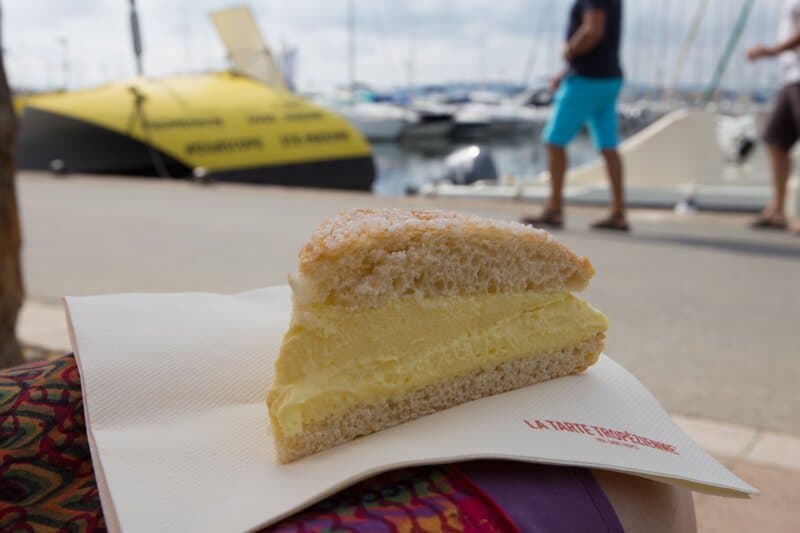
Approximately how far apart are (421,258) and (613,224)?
19.4 ft

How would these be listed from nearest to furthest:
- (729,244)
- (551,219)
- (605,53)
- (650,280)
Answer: (650,280), (605,53), (729,244), (551,219)

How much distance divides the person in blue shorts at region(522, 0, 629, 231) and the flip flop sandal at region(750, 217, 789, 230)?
1457mm

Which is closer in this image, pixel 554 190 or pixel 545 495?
pixel 545 495

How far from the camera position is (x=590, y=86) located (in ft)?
19.6

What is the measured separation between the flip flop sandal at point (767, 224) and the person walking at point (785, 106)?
153 mm

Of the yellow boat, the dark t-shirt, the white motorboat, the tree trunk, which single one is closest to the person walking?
the dark t-shirt

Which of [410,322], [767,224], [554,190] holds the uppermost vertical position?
[410,322]

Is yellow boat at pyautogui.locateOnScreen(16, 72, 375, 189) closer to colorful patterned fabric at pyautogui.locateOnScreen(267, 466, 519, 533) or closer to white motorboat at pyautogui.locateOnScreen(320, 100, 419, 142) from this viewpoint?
colorful patterned fabric at pyautogui.locateOnScreen(267, 466, 519, 533)

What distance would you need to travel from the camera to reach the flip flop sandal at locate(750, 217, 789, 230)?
22.1 feet

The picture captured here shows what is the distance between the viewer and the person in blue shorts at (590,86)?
5.84m

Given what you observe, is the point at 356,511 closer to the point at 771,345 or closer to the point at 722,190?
the point at 771,345

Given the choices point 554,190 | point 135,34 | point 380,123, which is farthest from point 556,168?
point 380,123

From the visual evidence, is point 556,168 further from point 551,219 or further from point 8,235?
point 8,235

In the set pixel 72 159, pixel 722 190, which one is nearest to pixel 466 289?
pixel 722 190
